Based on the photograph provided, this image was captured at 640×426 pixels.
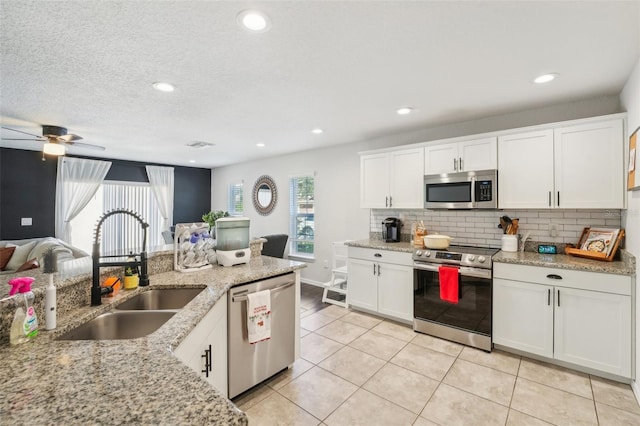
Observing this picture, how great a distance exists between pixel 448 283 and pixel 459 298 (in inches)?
7.3

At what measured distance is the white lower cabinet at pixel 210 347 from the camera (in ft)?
4.44

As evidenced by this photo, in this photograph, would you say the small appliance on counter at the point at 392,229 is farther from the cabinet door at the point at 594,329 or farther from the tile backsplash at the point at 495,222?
the cabinet door at the point at 594,329

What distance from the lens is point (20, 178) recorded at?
16.8 feet

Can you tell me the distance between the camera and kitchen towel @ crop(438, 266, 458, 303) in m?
2.86

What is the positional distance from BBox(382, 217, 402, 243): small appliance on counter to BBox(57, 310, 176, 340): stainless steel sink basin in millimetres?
2918

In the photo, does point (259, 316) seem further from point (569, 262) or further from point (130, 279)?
point (569, 262)

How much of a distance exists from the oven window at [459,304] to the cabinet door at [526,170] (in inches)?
36.7

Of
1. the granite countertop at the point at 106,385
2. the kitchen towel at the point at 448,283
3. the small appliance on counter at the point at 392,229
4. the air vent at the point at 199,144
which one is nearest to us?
the granite countertop at the point at 106,385

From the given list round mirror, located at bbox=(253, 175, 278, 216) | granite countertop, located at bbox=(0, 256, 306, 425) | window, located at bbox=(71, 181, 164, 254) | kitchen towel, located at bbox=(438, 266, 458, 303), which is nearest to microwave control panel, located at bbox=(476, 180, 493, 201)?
kitchen towel, located at bbox=(438, 266, 458, 303)

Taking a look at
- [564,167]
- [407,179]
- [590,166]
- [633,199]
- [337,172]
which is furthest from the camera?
[337,172]

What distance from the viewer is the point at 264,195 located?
6.19m

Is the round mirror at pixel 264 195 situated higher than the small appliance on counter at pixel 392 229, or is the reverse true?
the round mirror at pixel 264 195

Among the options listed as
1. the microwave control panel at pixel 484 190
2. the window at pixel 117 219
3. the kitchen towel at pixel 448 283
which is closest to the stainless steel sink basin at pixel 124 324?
the kitchen towel at pixel 448 283

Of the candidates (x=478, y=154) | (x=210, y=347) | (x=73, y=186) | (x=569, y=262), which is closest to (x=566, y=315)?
(x=569, y=262)
